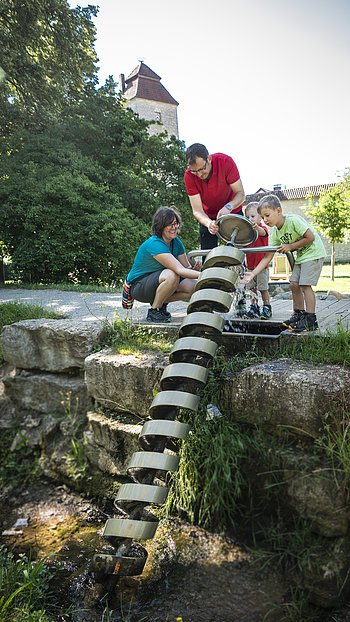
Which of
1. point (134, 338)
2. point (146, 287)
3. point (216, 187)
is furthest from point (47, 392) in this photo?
point (216, 187)

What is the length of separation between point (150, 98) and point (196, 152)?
32060 mm

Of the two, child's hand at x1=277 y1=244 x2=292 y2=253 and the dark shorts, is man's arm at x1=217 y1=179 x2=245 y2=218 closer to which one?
child's hand at x1=277 y1=244 x2=292 y2=253

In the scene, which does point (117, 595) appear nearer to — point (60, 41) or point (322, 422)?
point (322, 422)

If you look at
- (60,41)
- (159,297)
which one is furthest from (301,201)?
(159,297)

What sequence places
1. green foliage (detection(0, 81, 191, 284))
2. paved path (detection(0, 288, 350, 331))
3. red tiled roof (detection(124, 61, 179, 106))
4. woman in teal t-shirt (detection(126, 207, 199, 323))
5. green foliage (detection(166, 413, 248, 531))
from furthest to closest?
red tiled roof (detection(124, 61, 179, 106)) < green foliage (detection(0, 81, 191, 284)) < paved path (detection(0, 288, 350, 331)) < woman in teal t-shirt (detection(126, 207, 199, 323)) < green foliage (detection(166, 413, 248, 531))

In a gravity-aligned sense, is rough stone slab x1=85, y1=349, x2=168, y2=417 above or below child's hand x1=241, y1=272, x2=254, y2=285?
below

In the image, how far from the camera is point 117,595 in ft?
8.32

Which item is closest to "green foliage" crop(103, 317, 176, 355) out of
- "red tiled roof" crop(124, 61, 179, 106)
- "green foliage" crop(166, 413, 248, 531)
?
"green foliage" crop(166, 413, 248, 531)

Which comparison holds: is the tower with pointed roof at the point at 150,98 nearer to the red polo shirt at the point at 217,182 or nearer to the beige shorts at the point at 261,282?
the beige shorts at the point at 261,282

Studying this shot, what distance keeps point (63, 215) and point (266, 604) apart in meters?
9.31

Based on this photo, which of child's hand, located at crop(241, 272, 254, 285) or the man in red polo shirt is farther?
the man in red polo shirt

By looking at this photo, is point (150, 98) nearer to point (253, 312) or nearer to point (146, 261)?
point (146, 261)

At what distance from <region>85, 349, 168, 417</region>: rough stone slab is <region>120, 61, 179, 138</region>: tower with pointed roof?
31.1m

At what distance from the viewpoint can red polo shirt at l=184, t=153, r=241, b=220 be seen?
3.89 m
